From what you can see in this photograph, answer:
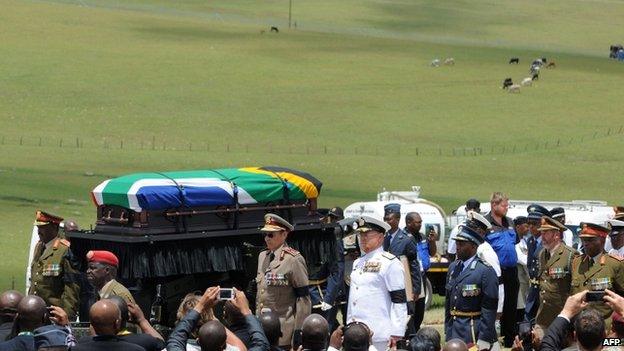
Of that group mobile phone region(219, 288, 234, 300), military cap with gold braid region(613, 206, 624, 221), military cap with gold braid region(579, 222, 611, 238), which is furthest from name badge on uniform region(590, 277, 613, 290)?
mobile phone region(219, 288, 234, 300)

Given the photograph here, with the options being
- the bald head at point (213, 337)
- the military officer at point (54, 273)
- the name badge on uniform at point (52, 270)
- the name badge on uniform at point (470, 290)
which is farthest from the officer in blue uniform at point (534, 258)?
the bald head at point (213, 337)

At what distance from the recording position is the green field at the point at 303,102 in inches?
2007

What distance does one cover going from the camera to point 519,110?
75250mm

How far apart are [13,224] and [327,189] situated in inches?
518

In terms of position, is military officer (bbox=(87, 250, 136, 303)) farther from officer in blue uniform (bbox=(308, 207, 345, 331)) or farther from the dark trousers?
the dark trousers

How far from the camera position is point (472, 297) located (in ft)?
45.1

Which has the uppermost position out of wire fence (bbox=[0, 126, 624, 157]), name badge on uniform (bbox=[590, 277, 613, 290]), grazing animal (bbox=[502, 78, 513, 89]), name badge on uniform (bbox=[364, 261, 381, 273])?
grazing animal (bbox=[502, 78, 513, 89])

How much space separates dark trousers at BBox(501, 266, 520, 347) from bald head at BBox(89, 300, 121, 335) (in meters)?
9.05

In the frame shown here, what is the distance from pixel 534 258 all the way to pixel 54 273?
17.5ft

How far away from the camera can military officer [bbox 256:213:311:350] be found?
14.0 meters

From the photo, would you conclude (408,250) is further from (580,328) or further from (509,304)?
(580,328)

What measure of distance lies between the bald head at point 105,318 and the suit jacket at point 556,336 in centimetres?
280

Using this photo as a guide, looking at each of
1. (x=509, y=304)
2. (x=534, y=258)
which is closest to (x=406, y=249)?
(x=534, y=258)

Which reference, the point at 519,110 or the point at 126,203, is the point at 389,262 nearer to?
the point at 126,203
